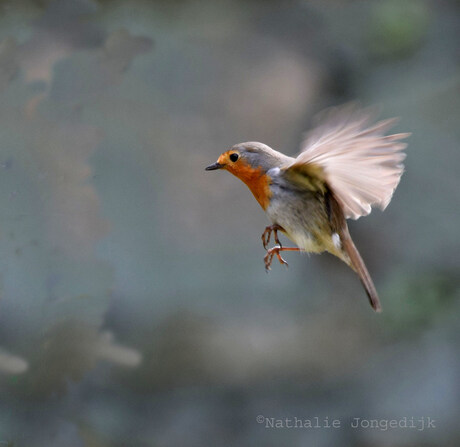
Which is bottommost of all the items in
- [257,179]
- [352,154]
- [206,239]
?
[352,154]

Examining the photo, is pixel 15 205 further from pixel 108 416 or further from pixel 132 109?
pixel 108 416

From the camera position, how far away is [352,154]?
562 mm

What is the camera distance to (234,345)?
83.0 inches

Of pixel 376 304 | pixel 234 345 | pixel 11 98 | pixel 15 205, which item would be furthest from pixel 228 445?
pixel 376 304

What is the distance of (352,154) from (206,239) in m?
1.52

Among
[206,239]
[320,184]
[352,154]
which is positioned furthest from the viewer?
[206,239]

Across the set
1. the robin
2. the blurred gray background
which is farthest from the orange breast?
the blurred gray background

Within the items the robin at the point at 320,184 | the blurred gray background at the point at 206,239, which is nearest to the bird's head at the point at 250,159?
the robin at the point at 320,184

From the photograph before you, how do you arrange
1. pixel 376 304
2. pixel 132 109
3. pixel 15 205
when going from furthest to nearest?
1. pixel 132 109
2. pixel 15 205
3. pixel 376 304

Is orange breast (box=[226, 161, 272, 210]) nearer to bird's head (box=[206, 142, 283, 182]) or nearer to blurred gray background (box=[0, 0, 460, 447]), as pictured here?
bird's head (box=[206, 142, 283, 182])

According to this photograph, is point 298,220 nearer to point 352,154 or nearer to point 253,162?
point 253,162

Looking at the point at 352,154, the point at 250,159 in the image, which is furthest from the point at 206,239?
the point at 352,154

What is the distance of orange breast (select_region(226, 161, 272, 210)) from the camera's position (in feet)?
2.44

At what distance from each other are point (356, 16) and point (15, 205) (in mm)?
1404
